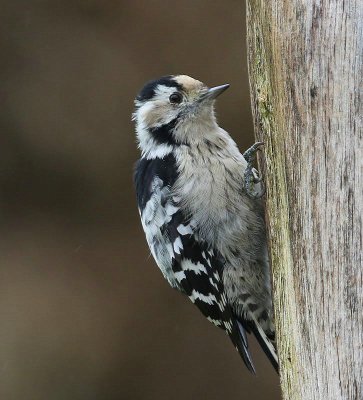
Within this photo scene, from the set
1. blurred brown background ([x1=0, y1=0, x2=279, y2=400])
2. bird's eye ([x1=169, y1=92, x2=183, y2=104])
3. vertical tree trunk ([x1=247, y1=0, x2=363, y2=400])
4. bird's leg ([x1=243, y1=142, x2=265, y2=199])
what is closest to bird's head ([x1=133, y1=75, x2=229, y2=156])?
bird's eye ([x1=169, y1=92, x2=183, y2=104])

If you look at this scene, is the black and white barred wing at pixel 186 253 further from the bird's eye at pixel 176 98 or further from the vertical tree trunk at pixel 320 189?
the vertical tree trunk at pixel 320 189

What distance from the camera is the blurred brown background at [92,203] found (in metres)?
6.57

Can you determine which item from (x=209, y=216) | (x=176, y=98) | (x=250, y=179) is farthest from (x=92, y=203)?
(x=250, y=179)

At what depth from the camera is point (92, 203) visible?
22.3 feet

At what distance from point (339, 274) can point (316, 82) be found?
0.68 metres

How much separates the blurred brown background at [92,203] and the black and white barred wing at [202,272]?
284 cm

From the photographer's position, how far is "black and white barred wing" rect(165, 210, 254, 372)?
12.8 feet

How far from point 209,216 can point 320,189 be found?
1009 millimetres

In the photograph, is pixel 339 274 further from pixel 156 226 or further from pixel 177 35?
pixel 177 35

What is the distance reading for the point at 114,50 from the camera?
665 cm

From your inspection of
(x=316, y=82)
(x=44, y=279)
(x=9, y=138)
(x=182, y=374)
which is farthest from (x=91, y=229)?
(x=316, y=82)

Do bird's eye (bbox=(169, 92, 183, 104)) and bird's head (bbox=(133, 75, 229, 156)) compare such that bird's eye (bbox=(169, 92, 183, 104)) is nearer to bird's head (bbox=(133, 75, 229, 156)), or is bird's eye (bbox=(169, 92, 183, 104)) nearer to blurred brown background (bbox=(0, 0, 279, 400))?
bird's head (bbox=(133, 75, 229, 156))

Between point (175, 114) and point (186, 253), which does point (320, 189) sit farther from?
point (175, 114)

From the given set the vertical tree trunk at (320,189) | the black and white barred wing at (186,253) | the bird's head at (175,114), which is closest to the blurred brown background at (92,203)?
the bird's head at (175,114)
